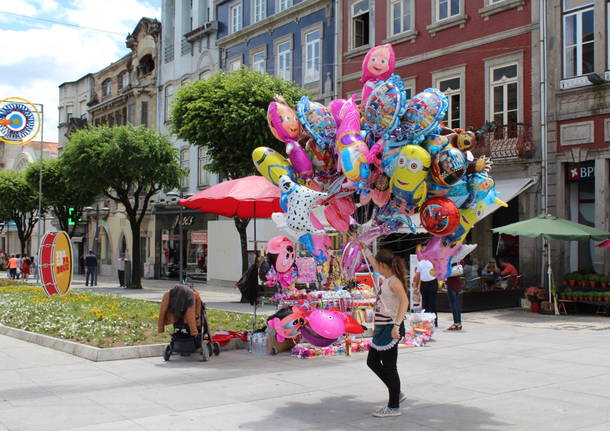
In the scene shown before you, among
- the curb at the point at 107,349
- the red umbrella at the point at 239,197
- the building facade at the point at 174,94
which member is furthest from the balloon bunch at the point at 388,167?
the building facade at the point at 174,94

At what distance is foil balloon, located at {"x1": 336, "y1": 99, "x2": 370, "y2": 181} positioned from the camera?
8.02 metres

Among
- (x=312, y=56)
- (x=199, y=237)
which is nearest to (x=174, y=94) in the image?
(x=199, y=237)

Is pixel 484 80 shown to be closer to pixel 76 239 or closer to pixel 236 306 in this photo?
pixel 236 306

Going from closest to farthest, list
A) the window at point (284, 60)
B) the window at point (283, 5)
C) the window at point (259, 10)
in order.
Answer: the window at point (284, 60) → the window at point (283, 5) → the window at point (259, 10)

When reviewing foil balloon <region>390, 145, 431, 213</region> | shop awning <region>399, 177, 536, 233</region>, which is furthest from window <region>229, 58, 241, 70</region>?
foil balloon <region>390, 145, 431, 213</region>

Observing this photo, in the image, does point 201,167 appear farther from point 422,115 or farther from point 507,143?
point 422,115

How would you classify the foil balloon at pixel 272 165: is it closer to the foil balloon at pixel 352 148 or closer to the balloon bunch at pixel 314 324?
the foil balloon at pixel 352 148

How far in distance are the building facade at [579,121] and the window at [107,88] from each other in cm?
3395

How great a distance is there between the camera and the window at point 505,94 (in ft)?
65.8

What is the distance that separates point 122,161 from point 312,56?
9.32m

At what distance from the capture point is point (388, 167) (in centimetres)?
797

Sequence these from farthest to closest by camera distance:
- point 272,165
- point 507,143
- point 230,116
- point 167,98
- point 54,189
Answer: point 54,189 < point 167,98 < point 230,116 < point 507,143 < point 272,165

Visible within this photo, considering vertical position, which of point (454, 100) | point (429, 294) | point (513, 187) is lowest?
point (429, 294)

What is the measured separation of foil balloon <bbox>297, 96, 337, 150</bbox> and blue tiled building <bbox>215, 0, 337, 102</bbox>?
1743cm
